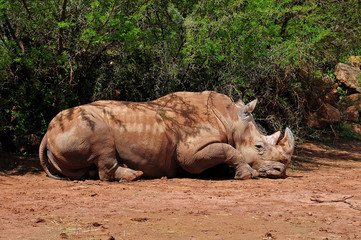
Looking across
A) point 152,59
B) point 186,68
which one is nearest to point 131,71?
point 152,59

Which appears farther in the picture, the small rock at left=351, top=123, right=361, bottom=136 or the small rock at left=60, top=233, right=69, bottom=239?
the small rock at left=351, top=123, right=361, bottom=136

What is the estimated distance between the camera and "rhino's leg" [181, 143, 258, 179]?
7.54 meters

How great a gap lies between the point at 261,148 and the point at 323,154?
457 cm

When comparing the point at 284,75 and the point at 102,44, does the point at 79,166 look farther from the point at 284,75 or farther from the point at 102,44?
the point at 284,75

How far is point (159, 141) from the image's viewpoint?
7418 mm

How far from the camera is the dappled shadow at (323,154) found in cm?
1013

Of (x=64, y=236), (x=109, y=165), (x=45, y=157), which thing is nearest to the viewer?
(x=64, y=236)

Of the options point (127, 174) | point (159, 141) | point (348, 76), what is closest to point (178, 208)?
point (127, 174)

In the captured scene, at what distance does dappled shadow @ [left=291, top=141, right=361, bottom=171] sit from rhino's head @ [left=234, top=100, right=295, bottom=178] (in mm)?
1197

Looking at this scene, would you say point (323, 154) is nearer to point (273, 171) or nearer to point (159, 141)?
point (273, 171)

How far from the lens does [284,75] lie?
10.5m

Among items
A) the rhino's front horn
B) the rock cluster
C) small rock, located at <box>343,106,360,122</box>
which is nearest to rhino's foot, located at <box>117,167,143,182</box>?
the rhino's front horn

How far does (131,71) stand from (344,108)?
9.07 metres

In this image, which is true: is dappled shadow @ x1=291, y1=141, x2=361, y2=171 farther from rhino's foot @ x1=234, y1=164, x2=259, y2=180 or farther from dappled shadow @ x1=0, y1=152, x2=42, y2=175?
dappled shadow @ x1=0, y1=152, x2=42, y2=175
